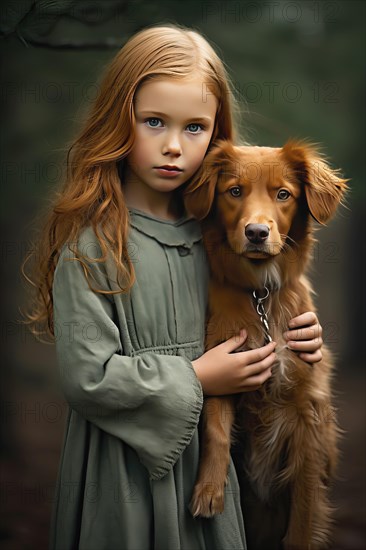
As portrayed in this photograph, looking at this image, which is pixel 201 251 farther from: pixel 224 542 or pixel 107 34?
pixel 107 34

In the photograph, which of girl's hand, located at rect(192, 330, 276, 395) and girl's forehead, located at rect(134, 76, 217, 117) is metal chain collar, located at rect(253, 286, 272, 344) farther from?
girl's forehead, located at rect(134, 76, 217, 117)

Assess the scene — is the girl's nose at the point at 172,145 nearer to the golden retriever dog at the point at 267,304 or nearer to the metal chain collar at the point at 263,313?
the golden retriever dog at the point at 267,304

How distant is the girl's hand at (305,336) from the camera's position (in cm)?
213

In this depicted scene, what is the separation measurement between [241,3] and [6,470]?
353cm

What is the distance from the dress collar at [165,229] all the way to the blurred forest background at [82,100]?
127cm

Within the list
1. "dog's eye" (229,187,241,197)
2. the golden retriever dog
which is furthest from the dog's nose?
"dog's eye" (229,187,241,197)

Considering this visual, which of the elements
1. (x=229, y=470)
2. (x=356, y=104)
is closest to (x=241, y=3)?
(x=356, y=104)

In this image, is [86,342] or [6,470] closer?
[86,342]

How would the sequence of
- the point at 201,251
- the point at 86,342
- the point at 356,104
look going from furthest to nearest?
the point at 356,104, the point at 201,251, the point at 86,342

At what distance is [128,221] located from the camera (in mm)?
2051

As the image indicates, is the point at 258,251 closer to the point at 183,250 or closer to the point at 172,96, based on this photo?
the point at 183,250

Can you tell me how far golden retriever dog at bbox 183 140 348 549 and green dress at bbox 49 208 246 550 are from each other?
8 cm

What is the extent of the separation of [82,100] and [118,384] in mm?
1934

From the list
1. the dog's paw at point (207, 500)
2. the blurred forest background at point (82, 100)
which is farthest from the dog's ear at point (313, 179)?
the blurred forest background at point (82, 100)
